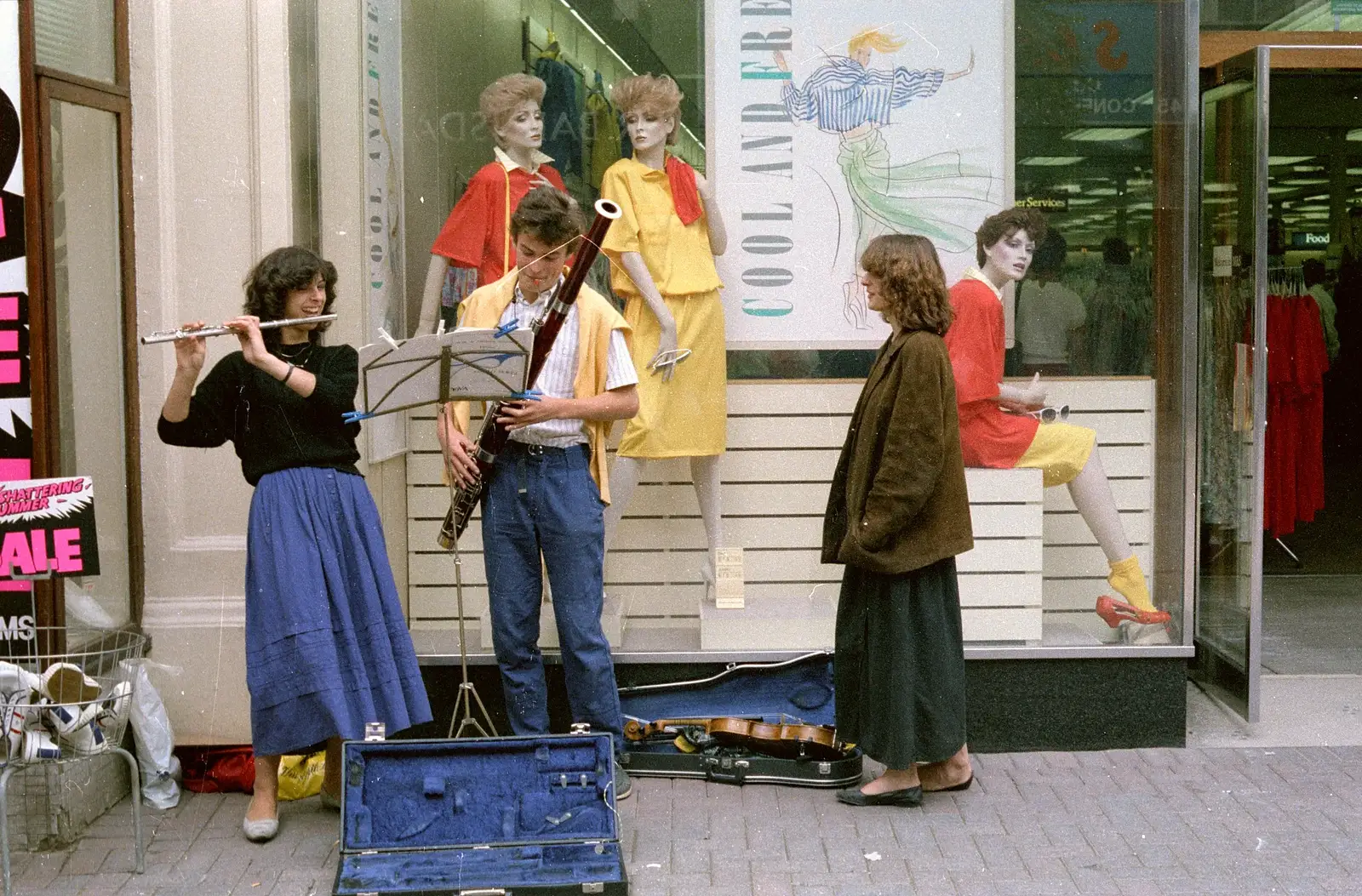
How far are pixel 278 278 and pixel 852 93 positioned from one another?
2.38m

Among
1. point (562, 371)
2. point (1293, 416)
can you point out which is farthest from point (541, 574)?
point (1293, 416)

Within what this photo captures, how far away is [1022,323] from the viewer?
20.2 ft

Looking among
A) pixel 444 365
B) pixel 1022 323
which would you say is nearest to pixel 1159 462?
pixel 1022 323

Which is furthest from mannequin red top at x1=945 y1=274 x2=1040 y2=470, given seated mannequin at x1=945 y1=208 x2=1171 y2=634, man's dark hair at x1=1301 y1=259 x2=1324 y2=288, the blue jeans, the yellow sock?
man's dark hair at x1=1301 y1=259 x2=1324 y2=288

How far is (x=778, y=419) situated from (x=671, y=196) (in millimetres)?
936

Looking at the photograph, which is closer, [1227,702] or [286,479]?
[286,479]

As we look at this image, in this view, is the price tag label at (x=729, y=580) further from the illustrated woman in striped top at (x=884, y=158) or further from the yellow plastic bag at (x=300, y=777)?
the yellow plastic bag at (x=300, y=777)

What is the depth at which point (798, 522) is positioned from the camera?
246 inches

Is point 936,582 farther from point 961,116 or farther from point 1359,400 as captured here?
point 1359,400

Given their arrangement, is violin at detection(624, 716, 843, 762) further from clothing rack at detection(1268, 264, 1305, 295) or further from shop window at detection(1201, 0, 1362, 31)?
clothing rack at detection(1268, 264, 1305, 295)

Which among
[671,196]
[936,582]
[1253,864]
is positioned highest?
[671,196]

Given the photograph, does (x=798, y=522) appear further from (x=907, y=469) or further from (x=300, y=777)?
(x=300, y=777)

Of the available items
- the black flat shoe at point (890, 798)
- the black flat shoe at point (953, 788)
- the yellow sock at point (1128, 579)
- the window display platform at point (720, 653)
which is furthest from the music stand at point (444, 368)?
the yellow sock at point (1128, 579)

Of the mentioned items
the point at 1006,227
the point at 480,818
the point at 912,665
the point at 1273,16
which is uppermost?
the point at 1273,16
